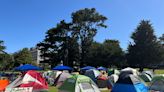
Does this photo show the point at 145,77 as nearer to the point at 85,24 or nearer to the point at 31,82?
the point at 31,82

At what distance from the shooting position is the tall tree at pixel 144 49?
60.5 m

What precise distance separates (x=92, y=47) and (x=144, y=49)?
38.3ft

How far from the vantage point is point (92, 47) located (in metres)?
67.2

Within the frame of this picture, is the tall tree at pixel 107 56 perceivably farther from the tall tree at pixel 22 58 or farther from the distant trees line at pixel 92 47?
the tall tree at pixel 22 58

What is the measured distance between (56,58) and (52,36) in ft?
17.5

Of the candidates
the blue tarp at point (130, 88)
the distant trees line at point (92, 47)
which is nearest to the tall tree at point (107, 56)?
the distant trees line at point (92, 47)

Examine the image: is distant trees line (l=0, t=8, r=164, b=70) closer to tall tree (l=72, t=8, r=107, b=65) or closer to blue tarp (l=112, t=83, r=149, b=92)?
tall tree (l=72, t=8, r=107, b=65)

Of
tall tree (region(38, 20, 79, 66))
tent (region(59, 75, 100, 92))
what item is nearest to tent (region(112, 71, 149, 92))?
tent (region(59, 75, 100, 92))

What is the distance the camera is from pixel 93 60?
213 ft

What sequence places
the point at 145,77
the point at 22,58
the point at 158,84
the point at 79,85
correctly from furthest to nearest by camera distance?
the point at 22,58 → the point at 145,77 → the point at 158,84 → the point at 79,85

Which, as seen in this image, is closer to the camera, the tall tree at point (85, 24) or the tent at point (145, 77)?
the tent at point (145, 77)

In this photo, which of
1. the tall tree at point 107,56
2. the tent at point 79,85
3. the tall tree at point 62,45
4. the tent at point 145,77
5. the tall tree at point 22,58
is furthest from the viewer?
the tall tree at point 22,58

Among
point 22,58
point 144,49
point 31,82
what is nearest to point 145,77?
point 31,82

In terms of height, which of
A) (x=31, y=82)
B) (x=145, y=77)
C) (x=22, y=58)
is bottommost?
(x=31, y=82)
